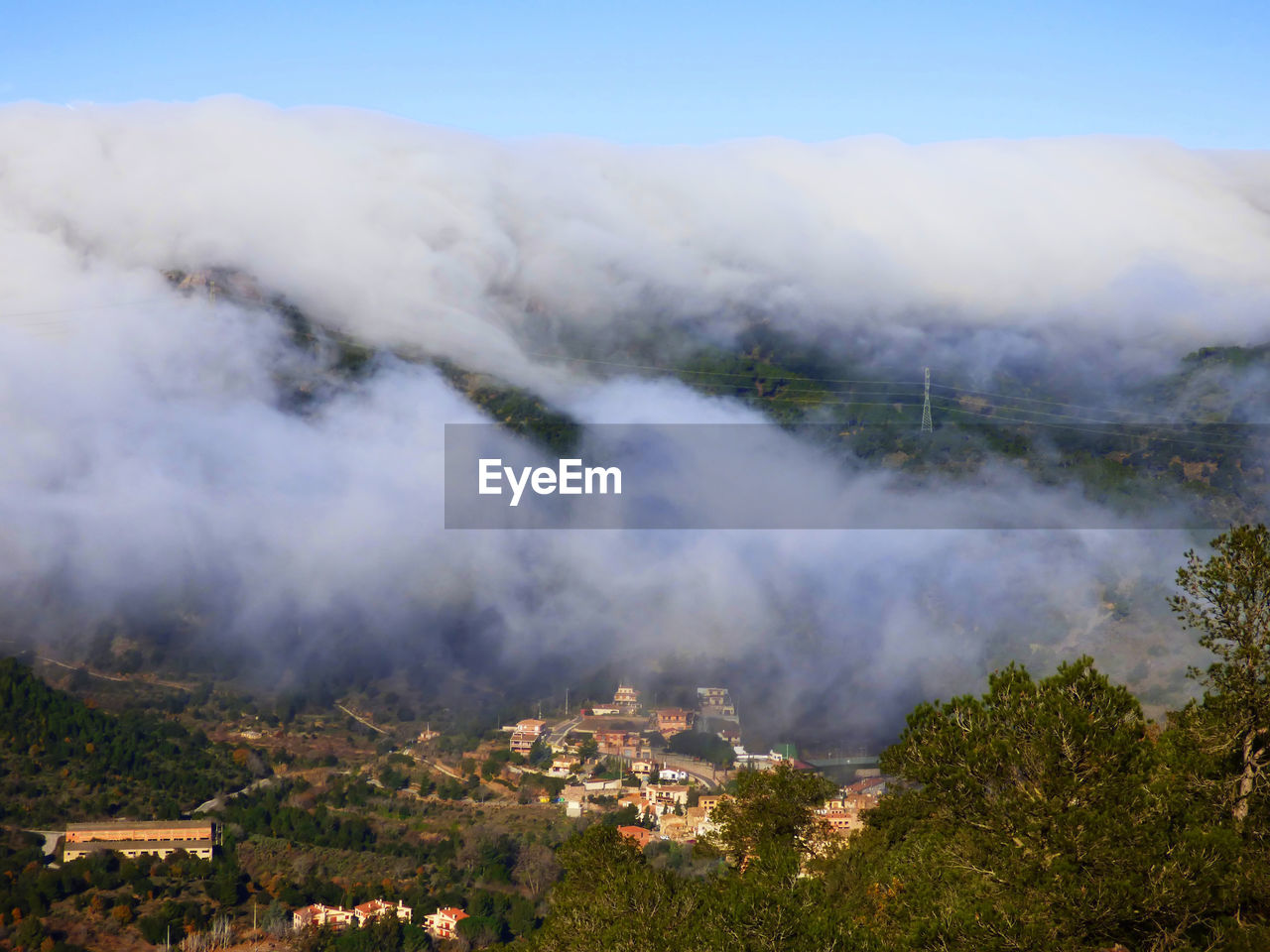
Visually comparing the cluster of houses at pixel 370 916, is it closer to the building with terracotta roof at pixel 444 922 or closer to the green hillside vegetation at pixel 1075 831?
the building with terracotta roof at pixel 444 922

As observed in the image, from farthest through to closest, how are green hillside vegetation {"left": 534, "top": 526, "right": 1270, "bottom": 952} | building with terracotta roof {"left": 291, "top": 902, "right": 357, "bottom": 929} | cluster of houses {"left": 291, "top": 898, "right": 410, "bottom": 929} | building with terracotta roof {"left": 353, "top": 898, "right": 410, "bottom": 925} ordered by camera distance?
building with terracotta roof {"left": 353, "top": 898, "right": 410, "bottom": 925}
cluster of houses {"left": 291, "top": 898, "right": 410, "bottom": 929}
building with terracotta roof {"left": 291, "top": 902, "right": 357, "bottom": 929}
green hillside vegetation {"left": 534, "top": 526, "right": 1270, "bottom": 952}

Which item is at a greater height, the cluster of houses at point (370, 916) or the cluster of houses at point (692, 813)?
the cluster of houses at point (692, 813)

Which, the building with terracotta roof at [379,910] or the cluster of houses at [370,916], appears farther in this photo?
the building with terracotta roof at [379,910]

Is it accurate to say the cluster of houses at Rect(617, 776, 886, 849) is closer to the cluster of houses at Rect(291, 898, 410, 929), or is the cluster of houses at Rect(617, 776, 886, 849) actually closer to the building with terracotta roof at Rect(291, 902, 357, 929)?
the cluster of houses at Rect(291, 898, 410, 929)

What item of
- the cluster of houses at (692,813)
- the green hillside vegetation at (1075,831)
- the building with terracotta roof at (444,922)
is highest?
the green hillside vegetation at (1075,831)

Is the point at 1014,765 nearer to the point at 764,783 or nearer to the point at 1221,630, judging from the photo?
the point at 1221,630

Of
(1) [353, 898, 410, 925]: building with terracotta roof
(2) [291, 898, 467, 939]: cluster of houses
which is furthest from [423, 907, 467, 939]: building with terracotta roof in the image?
(1) [353, 898, 410, 925]: building with terracotta roof

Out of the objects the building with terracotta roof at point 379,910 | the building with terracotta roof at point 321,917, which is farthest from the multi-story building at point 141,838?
the building with terracotta roof at point 379,910

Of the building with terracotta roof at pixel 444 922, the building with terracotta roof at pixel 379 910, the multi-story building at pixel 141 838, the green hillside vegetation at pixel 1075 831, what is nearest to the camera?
the green hillside vegetation at pixel 1075 831

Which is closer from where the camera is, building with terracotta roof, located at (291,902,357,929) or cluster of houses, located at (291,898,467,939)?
building with terracotta roof, located at (291,902,357,929)
